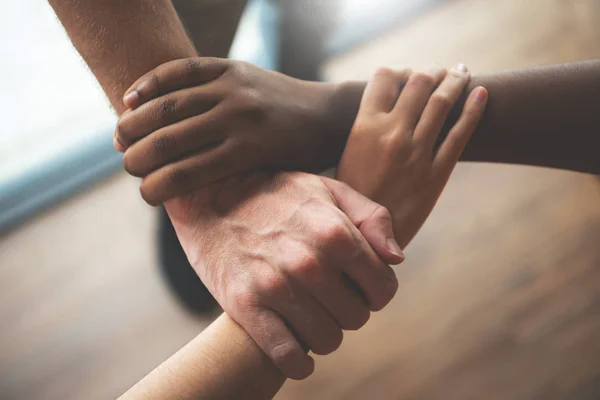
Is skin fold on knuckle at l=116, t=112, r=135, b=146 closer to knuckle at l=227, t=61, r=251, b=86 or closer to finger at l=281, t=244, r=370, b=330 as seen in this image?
knuckle at l=227, t=61, r=251, b=86

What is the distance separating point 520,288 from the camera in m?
1.17

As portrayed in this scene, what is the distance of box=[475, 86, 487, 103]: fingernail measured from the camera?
85cm

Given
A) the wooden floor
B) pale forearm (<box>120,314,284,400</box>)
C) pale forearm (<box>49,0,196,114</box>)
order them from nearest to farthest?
1. pale forearm (<box>120,314,284,400</box>)
2. pale forearm (<box>49,0,196,114</box>)
3. the wooden floor

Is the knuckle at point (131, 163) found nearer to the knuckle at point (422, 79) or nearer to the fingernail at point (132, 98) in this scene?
the fingernail at point (132, 98)

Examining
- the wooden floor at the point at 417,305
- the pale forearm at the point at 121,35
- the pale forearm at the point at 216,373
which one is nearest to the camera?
the pale forearm at the point at 216,373

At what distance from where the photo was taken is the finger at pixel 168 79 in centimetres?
77

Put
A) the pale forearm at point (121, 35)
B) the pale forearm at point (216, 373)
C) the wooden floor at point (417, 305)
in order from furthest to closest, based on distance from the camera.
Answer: the wooden floor at point (417, 305)
the pale forearm at point (121, 35)
the pale forearm at point (216, 373)

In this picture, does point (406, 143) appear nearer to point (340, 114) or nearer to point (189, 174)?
point (340, 114)

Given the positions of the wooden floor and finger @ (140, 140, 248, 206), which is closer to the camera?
finger @ (140, 140, 248, 206)

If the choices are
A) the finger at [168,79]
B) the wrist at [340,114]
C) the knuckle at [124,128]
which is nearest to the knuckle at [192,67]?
the finger at [168,79]

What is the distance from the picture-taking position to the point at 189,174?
77 cm

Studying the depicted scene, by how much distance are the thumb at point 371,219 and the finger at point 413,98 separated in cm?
14

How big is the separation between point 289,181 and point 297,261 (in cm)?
15

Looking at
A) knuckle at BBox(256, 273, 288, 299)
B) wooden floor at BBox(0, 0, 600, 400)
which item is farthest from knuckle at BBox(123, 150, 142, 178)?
wooden floor at BBox(0, 0, 600, 400)
